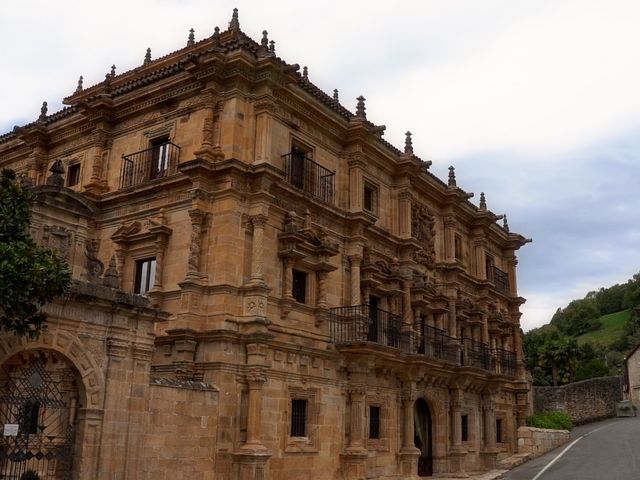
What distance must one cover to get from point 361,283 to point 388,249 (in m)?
2.32

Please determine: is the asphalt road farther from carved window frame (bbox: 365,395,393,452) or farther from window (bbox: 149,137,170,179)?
window (bbox: 149,137,170,179)

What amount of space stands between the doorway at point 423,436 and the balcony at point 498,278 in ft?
27.2

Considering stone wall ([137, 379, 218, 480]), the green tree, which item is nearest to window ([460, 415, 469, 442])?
stone wall ([137, 379, 218, 480])

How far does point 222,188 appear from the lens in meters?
17.2

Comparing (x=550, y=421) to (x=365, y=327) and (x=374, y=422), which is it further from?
(x=365, y=327)

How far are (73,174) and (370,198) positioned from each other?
9585mm

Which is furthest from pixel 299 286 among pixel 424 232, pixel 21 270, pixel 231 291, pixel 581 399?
pixel 581 399

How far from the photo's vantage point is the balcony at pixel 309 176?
742 inches

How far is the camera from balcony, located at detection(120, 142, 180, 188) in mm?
18609

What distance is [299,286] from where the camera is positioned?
61.8ft

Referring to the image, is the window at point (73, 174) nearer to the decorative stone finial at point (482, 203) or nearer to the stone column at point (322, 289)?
the stone column at point (322, 289)

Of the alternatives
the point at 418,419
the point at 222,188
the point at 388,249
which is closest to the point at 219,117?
the point at 222,188

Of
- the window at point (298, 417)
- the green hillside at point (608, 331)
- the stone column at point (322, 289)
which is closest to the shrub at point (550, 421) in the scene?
the stone column at point (322, 289)

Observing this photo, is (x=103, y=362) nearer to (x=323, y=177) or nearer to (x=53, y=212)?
(x=53, y=212)
